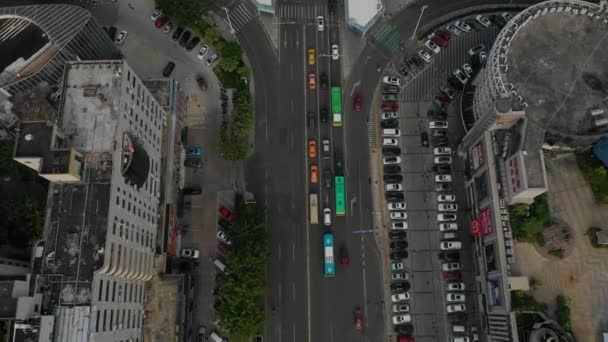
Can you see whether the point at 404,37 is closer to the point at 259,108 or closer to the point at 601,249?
the point at 259,108

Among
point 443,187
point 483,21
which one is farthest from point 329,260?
point 483,21

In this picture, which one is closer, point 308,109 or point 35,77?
point 35,77

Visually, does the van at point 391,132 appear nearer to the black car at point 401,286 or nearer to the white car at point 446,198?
the white car at point 446,198

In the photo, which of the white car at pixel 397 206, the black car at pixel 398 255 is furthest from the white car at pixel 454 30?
the black car at pixel 398 255

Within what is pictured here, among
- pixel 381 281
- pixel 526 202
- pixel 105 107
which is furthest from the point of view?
pixel 381 281

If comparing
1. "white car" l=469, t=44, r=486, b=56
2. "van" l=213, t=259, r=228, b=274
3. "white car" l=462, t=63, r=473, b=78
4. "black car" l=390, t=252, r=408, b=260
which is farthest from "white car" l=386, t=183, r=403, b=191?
"van" l=213, t=259, r=228, b=274

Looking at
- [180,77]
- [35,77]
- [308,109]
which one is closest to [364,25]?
[308,109]
